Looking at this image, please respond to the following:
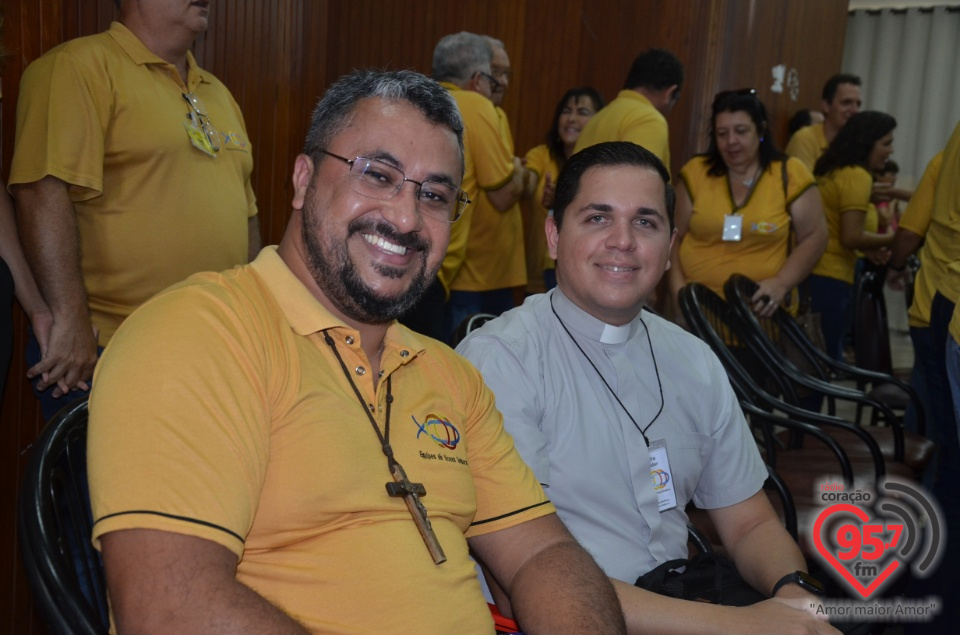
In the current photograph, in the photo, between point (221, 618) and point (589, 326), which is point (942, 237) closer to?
point (589, 326)

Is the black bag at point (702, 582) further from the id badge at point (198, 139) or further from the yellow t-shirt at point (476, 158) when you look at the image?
the yellow t-shirt at point (476, 158)

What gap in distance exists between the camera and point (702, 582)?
5.66ft

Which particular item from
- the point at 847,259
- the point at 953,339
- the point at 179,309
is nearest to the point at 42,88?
the point at 179,309

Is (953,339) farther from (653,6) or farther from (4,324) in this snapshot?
(653,6)

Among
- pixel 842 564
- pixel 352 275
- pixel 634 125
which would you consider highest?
pixel 634 125

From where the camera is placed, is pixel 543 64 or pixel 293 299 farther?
pixel 543 64

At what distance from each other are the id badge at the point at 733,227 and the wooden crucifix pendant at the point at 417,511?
2.85m

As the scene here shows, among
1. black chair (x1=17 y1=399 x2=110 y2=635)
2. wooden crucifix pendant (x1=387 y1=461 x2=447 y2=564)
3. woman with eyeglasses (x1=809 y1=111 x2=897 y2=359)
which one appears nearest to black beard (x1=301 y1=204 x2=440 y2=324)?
wooden crucifix pendant (x1=387 y1=461 x2=447 y2=564)

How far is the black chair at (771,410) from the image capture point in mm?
2605

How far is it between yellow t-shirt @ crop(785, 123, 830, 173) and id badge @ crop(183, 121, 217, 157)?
14.6 ft

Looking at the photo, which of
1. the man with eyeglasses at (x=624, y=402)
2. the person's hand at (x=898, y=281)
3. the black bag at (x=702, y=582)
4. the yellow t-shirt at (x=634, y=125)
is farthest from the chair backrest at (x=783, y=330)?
the person's hand at (x=898, y=281)

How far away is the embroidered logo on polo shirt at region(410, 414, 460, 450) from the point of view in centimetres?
140

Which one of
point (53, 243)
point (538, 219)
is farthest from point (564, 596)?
point (538, 219)

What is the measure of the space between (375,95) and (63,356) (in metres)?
1.04
